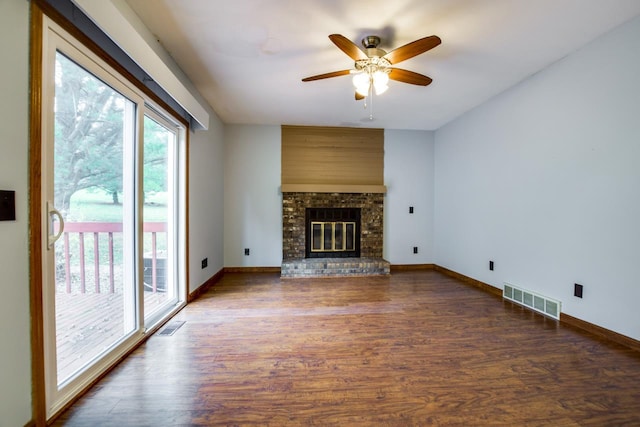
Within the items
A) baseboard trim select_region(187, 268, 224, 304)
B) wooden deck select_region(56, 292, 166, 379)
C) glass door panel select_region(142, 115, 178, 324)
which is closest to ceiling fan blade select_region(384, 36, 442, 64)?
glass door panel select_region(142, 115, 178, 324)

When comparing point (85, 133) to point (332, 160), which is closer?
point (85, 133)

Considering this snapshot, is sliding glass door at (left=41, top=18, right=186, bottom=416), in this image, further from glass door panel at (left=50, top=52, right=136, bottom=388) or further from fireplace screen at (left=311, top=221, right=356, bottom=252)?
fireplace screen at (left=311, top=221, right=356, bottom=252)

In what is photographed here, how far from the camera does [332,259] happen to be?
163 inches

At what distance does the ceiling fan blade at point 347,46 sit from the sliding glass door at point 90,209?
1451 millimetres

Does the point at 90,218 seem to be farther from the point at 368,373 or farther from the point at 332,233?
the point at 332,233

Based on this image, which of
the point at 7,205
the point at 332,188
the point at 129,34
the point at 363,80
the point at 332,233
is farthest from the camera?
the point at 332,233

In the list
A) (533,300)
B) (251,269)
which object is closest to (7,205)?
(251,269)

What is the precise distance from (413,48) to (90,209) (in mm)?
2426

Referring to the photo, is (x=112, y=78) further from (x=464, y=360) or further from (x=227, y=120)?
(x=464, y=360)

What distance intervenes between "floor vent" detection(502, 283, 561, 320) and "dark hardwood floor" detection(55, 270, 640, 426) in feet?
0.46

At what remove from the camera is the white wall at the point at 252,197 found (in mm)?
4102

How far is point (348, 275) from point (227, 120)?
311 cm

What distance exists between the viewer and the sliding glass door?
1206 mm

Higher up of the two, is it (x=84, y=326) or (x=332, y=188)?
(x=332, y=188)
